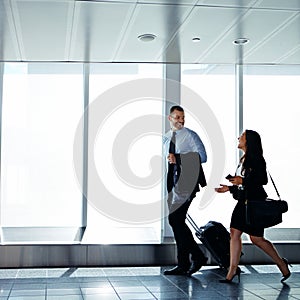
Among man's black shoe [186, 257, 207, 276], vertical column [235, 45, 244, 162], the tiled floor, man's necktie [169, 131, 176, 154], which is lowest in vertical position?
the tiled floor

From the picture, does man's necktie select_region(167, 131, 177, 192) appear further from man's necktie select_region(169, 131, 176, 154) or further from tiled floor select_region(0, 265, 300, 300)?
tiled floor select_region(0, 265, 300, 300)

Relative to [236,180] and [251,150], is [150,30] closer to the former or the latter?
[251,150]

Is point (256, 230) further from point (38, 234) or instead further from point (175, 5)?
point (38, 234)

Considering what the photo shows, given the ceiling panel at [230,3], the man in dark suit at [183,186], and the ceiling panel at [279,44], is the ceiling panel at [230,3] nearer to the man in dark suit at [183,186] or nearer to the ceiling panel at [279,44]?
the ceiling panel at [279,44]

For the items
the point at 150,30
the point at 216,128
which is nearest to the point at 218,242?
the point at 216,128

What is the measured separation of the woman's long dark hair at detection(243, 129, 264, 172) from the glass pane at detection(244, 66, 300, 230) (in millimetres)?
2003

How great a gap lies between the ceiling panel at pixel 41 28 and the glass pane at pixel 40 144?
44cm

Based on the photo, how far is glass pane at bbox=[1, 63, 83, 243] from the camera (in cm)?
602

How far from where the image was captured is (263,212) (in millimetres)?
4336

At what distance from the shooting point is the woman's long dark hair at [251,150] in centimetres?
446

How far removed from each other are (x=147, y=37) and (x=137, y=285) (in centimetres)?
237

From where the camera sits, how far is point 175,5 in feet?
13.7

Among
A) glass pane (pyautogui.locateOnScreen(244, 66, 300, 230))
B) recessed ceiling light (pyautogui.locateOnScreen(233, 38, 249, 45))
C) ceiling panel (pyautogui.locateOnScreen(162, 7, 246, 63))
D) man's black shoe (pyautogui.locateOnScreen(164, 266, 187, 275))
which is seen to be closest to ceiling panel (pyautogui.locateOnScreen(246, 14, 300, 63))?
recessed ceiling light (pyautogui.locateOnScreen(233, 38, 249, 45))

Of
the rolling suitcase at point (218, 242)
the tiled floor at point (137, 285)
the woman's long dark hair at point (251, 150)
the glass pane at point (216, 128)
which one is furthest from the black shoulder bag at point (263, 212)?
the glass pane at point (216, 128)
